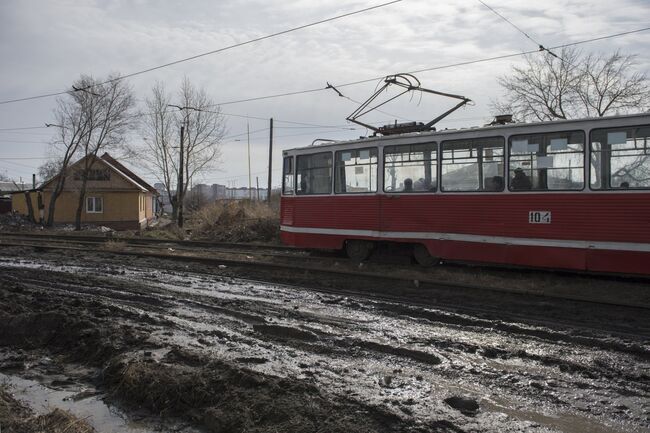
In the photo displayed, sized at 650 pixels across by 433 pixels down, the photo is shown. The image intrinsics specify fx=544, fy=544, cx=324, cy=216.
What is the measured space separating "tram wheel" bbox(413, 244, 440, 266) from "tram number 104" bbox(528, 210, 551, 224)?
2.37 meters

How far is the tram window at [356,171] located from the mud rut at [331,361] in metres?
4.44

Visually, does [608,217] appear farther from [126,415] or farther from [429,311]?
[126,415]

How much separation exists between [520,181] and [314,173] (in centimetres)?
552

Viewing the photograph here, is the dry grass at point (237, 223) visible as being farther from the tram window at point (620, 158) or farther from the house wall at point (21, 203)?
the house wall at point (21, 203)

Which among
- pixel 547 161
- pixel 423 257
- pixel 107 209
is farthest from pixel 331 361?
pixel 107 209

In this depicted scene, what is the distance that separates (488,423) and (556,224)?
22.7 feet

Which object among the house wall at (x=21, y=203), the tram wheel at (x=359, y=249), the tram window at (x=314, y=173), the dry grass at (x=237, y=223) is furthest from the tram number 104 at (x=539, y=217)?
the house wall at (x=21, y=203)

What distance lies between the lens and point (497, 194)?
10.9 m

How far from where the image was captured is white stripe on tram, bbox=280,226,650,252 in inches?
374

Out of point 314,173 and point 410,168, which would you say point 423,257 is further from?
point 314,173

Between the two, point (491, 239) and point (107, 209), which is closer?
point (491, 239)

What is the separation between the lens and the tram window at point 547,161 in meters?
9.95

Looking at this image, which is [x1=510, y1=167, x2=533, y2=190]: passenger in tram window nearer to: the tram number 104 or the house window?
the tram number 104

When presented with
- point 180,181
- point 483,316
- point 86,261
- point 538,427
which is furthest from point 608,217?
point 180,181
